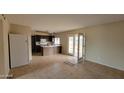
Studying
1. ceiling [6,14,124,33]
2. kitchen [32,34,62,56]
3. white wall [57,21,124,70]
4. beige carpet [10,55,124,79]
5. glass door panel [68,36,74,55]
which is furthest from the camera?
kitchen [32,34,62,56]

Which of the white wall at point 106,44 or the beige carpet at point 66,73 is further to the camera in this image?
the white wall at point 106,44

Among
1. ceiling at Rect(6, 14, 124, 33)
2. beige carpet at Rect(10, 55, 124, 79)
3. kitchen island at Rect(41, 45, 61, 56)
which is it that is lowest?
beige carpet at Rect(10, 55, 124, 79)

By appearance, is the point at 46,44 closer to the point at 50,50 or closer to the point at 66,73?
the point at 50,50

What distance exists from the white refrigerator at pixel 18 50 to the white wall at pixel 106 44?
11.9 ft

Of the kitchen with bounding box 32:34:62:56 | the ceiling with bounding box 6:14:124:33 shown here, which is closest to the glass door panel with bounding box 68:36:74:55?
the kitchen with bounding box 32:34:62:56

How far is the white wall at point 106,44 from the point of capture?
387 cm

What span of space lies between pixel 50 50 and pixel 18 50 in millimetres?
3554

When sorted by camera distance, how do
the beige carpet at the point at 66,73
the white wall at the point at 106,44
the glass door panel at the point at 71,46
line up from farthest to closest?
the glass door panel at the point at 71,46 → the white wall at the point at 106,44 → the beige carpet at the point at 66,73

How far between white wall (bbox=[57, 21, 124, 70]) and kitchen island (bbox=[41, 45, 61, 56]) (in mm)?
3211

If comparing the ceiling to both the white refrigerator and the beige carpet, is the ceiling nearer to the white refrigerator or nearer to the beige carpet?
the white refrigerator

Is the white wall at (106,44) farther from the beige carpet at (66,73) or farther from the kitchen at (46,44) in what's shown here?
the kitchen at (46,44)

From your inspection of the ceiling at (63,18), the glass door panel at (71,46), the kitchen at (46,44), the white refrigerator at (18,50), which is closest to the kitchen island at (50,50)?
the kitchen at (46,44)

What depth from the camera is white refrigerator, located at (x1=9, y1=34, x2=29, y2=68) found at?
13.2 feet
